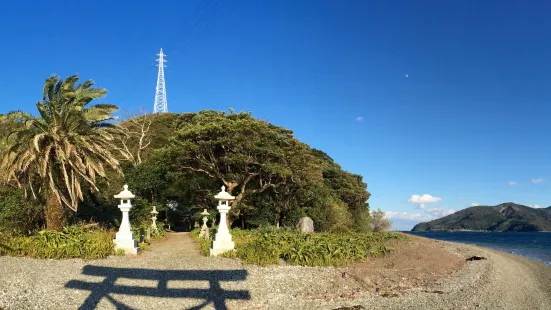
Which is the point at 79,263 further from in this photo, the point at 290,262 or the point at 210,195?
the point at 210,195

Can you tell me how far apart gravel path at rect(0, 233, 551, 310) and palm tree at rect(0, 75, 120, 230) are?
400cm

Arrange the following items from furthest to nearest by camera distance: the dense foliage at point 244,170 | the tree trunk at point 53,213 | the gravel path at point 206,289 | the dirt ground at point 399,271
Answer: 1. the dense foliage at point 244,170
2. the tree trunk at point 53,213
3. the dirt ground at point 399,271
4. the gravel path at point 206,289

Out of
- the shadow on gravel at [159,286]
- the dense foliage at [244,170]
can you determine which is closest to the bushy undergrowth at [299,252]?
the shadow on gravel at [159,286]

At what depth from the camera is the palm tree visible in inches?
580

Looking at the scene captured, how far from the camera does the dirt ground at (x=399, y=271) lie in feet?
38.0

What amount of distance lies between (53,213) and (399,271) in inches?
524

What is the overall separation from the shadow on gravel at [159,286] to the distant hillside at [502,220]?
16958cm

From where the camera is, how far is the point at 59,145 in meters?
15.0

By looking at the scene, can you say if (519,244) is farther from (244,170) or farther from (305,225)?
(244,170)

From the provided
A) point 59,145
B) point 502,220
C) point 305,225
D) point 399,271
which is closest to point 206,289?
point 399,271

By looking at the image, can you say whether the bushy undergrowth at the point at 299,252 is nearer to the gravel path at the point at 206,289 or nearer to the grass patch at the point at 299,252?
the grass patch at the point at 299,252

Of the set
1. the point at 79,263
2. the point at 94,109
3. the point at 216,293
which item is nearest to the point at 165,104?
the point at 94,109

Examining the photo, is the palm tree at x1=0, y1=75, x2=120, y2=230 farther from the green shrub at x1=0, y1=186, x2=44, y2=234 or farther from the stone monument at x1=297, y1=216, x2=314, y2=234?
the stone monument at x1=297, y1=216, x2=314, y2=234

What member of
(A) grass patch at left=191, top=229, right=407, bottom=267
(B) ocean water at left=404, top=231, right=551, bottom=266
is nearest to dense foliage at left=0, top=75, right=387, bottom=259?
(A) grass patch at left=191, top=229, right=407, bottom=267
